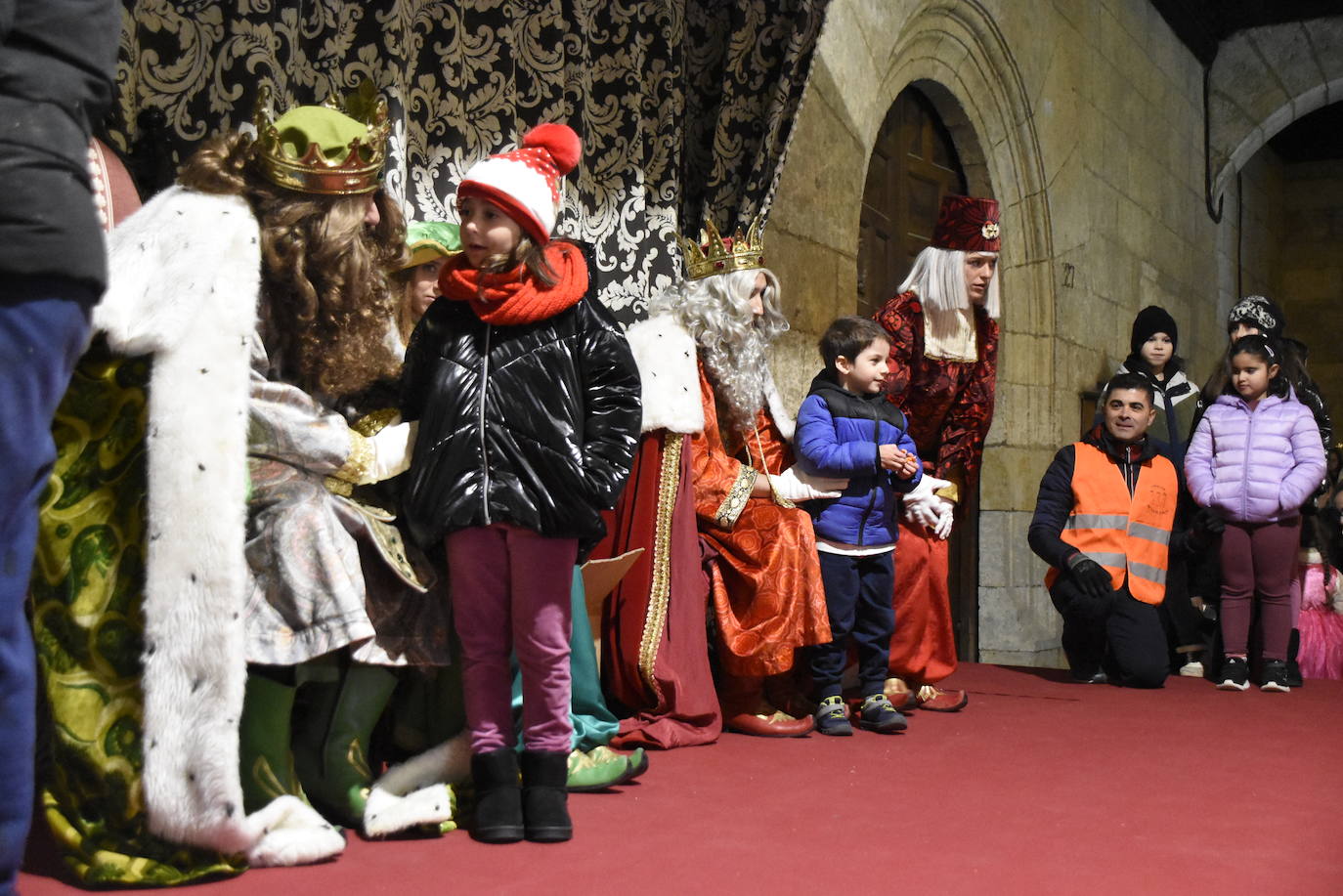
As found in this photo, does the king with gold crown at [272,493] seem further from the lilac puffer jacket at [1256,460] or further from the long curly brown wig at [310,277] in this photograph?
the lilac puffer jacket at [1256,460]

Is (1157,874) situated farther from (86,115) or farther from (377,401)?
(86,115)

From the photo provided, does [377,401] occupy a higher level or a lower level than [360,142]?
lower

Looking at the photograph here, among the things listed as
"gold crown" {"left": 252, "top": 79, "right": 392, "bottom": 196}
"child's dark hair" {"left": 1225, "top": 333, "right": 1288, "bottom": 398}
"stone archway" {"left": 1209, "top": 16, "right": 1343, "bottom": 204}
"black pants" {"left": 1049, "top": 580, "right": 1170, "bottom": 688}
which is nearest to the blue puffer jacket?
"black pants" {"left": 1049, "top": 580, "right": 1170, "bottom": 688}

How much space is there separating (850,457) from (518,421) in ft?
5.13

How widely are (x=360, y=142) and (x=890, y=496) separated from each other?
2.13 metres

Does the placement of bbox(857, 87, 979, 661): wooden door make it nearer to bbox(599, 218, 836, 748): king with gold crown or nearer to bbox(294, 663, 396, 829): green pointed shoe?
bbox(599, 218, 836, 748): king with gold crown

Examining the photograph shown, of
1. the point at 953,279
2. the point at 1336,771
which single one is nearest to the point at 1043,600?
the point at 953,279

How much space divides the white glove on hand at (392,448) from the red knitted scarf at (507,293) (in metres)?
0.28

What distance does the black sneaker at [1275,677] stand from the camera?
5242 mm

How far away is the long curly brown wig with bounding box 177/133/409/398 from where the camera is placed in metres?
2.59

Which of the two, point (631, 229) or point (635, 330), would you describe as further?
point (631, 229)

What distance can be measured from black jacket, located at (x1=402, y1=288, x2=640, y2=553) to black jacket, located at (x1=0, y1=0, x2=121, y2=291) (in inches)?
40.6

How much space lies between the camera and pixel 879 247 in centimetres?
685

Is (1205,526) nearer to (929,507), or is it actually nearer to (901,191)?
(929,507)
